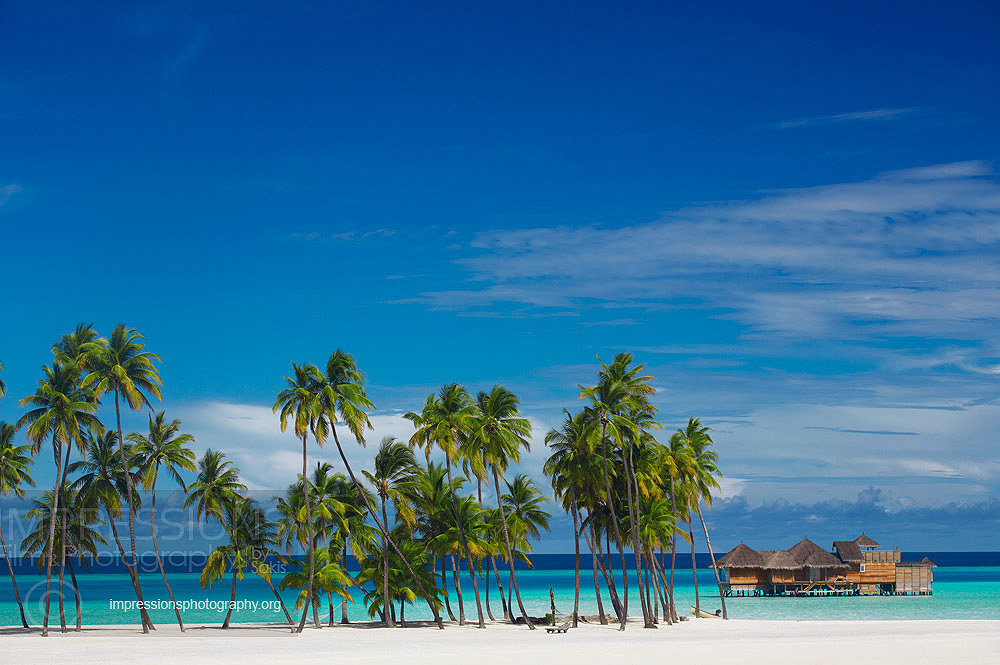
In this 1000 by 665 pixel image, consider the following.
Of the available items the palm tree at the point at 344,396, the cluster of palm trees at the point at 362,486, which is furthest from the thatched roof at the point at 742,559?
the palm tree at the point at 344,396

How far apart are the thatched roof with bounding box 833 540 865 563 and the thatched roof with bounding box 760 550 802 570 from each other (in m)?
6.74

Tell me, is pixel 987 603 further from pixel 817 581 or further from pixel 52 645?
pixel 52 645

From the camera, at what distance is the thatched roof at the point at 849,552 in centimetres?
9862

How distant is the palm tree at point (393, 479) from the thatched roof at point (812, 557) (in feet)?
180

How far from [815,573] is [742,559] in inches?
316

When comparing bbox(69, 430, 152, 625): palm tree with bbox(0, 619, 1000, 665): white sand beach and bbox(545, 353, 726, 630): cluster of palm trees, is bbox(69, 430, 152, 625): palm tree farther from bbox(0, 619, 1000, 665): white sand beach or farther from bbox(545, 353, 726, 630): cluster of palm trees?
bbox(545, 353, 726, 630): cluster of palm trees

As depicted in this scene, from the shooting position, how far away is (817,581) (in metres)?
95.1

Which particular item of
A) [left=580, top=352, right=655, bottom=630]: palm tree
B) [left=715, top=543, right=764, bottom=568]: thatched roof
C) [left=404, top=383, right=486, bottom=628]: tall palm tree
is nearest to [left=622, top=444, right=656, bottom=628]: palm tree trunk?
[left=580, top=352, right=655, bottom=630]: palm tree

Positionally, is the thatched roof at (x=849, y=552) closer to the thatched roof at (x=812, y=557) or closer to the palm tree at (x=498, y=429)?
the thatched roof at (x=812, y=557)

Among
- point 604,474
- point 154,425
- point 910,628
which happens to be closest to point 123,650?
point 154,425

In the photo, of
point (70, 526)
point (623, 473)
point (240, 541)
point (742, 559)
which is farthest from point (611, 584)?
point (742, 559)

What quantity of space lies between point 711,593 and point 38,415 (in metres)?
75.4

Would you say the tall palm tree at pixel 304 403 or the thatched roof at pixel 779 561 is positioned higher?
the tall palm tree at pixel 304 403
